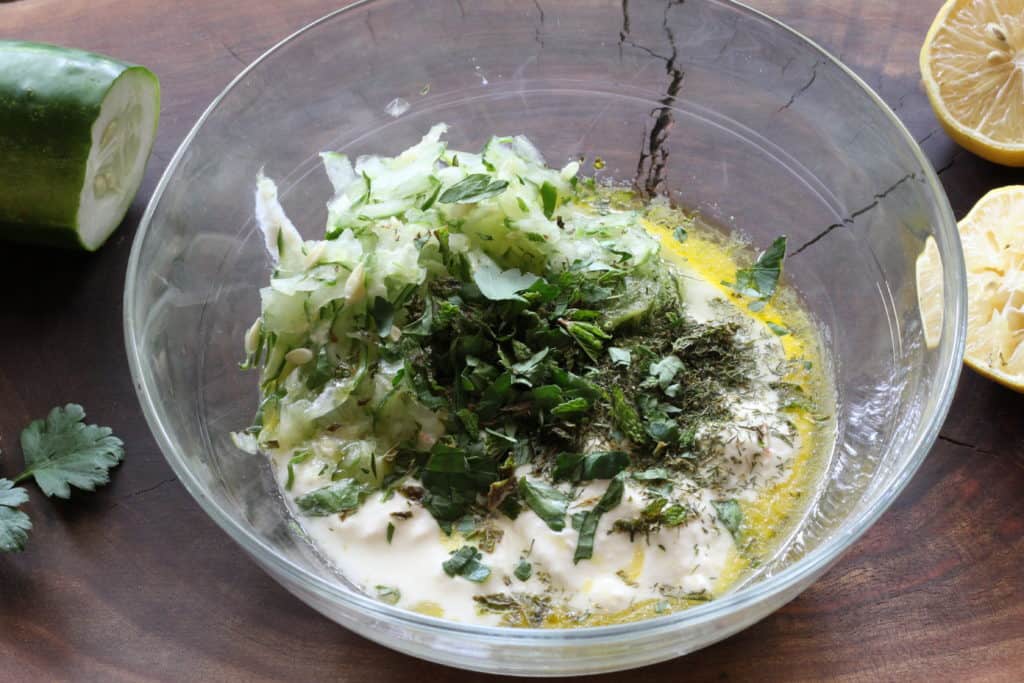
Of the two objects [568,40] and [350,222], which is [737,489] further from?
[568,40]

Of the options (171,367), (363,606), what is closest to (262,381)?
(171,367)

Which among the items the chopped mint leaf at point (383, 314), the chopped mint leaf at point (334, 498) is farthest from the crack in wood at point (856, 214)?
the chopped mint leaf at point (334, 498)

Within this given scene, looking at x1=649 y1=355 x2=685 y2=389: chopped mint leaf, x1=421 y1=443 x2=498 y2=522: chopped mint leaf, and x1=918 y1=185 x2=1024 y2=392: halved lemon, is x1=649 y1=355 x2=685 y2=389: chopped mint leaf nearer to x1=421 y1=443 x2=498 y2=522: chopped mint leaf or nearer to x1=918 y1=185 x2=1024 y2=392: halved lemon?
x1=421 y1=443 x2=498 y2=522: chopped mint leaf

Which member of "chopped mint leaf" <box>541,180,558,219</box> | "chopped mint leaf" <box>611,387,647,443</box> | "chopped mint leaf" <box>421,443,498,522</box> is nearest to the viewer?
"chopped mint leaf" <box>421,443,498,522</box>

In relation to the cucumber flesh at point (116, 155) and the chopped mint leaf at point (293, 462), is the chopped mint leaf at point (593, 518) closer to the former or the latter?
the chopped mint leaf at point (293, 462)

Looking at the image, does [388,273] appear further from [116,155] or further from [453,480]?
[116,155]

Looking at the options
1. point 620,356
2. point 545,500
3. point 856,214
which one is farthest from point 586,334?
point 856,214

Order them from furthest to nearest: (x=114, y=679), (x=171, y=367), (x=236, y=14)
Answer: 1. (x=236, y=14)
2. (x=171, y=367)
3. (x=114, y=679)

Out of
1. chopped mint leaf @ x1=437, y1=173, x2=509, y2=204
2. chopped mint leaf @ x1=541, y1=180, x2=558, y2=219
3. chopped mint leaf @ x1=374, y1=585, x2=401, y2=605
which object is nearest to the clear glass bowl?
chopped mint leaf @ x1=374, y1=585, x2=401, y2=605
